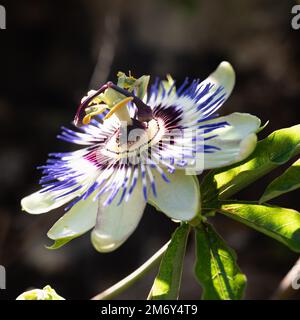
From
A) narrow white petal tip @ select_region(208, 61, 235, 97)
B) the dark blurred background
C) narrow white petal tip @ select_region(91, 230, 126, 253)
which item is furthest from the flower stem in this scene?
the dark blurred background

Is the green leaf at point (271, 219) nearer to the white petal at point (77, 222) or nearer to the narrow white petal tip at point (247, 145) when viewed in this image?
the narrow white petal tip at point (247, 145)

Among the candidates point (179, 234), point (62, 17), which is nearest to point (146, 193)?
point (179, 234)

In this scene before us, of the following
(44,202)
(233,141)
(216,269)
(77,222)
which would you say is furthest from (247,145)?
(44,202)

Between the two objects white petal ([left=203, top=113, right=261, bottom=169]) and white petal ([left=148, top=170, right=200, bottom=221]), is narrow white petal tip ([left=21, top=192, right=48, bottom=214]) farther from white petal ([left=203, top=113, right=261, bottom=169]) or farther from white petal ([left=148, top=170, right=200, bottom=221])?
white petal ([left=203, top=113, right=261, bottom=169])

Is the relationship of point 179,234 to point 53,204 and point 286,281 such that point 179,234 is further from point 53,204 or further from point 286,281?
point 286,281

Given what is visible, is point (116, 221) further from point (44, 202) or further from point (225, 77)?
point (225, 77)

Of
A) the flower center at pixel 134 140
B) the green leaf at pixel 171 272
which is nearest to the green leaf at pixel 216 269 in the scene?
the green leaf at pixel 171 272
